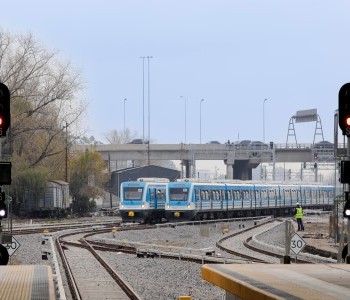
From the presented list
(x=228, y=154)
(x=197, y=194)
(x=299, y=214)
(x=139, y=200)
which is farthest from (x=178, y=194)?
(x=228, y=154)

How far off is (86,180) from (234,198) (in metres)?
27.5

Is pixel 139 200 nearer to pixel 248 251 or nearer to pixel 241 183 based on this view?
pixel 241 183

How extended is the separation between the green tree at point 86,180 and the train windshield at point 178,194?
2623 centimetres

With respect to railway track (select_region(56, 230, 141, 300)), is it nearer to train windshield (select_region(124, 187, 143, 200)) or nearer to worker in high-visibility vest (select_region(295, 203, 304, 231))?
worker in high-visibility vest (select_region(295, 203, 304, 231))

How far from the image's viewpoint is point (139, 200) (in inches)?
2303

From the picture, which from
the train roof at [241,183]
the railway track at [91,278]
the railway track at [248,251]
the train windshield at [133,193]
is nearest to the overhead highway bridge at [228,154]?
the train roof at [241,183]

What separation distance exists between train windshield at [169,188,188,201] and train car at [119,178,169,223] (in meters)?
1.46

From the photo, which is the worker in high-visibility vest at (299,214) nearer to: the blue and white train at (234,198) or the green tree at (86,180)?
the blue and white train at (234,198)

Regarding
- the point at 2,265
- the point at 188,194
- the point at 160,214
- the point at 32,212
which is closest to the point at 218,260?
the point at 2,265

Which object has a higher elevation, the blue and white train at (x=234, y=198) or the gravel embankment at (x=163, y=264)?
the blue and white train at (x=234, y=198)

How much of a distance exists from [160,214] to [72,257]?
102 feet

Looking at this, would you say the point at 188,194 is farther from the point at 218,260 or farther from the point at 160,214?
the point at 218,260

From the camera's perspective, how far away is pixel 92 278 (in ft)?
78.4

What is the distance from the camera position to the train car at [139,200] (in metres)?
58.6
